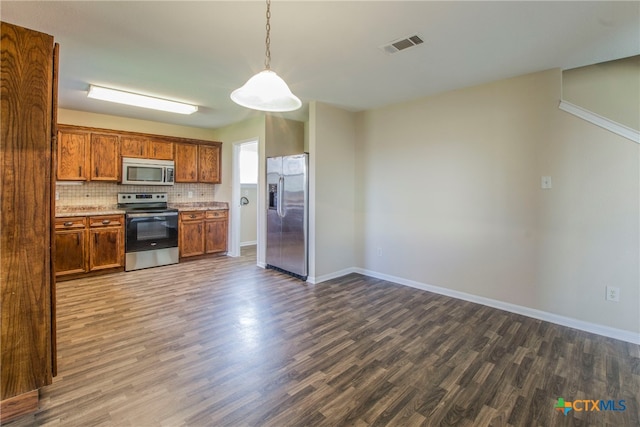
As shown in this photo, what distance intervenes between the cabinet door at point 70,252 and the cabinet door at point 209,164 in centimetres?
214

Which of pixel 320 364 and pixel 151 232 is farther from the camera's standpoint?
pixel 151 232

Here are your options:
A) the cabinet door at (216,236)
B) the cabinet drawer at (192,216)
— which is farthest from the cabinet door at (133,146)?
the cabinet door at (216,236)

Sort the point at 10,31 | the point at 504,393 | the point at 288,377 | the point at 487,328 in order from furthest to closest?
the point at 487,328, the point at 288,377, the point at 504,393, the point at 10,31

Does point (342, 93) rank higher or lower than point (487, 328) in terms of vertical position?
higher

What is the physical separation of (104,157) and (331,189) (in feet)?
12.0

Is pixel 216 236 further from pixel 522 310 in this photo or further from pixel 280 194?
pixel 522 310

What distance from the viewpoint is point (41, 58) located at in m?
1.73

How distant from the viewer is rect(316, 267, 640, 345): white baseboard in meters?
2.68

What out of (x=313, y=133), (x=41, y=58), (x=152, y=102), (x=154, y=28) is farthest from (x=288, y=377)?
(x=152, y=102)

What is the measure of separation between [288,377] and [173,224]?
4.00m

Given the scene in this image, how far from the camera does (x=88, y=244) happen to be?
4.36 m

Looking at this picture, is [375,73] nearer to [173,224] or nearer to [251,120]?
[251,120]

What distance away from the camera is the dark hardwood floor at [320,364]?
1.73 m

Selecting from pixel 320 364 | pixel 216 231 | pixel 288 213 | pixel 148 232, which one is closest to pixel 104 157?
pixel 148 232
